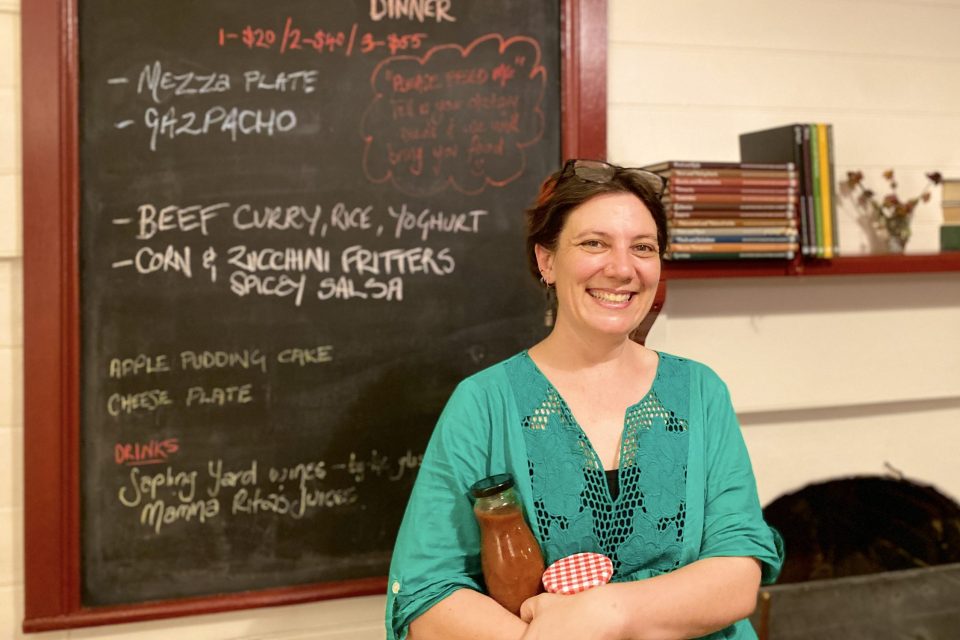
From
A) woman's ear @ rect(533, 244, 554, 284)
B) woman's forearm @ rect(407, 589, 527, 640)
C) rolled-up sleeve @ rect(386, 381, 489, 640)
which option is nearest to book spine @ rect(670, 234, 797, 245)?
woman's ear @ rect(533, 244, 554, 284)

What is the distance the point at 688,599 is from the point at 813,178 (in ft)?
3.64

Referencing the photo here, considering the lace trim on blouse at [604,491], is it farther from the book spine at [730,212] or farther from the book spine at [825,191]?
the book spine at [825,191]

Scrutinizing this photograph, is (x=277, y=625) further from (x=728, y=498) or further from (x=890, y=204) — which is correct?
→ (x=890, y=204)

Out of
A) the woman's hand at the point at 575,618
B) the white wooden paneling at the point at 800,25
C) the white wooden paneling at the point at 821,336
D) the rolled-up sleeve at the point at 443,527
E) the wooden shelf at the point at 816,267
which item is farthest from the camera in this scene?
the white wooden paneling at the point at 821,336

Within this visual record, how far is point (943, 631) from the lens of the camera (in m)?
1.94

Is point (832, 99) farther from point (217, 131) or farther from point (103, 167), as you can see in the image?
point (103, 167)

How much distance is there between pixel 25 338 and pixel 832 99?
6.66 feet

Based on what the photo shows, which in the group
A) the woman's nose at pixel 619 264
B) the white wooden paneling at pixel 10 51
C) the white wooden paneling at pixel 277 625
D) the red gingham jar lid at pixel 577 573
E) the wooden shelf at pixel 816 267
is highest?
the white wooden paneling at pixel 10 51

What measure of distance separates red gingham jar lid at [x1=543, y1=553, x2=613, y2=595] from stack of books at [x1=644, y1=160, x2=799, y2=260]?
2.62 ft

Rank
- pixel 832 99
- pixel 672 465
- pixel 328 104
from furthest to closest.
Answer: pixel 832 99, pixel 328 104, pixel 672 465

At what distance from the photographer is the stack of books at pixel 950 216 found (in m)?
2.13

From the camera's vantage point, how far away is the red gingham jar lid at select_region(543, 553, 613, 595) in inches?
47.6

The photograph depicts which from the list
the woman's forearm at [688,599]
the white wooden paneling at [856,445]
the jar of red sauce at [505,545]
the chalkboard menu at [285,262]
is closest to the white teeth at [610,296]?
the jar of red sauce at [505,545]

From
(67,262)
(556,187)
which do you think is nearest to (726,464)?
(556,187)
